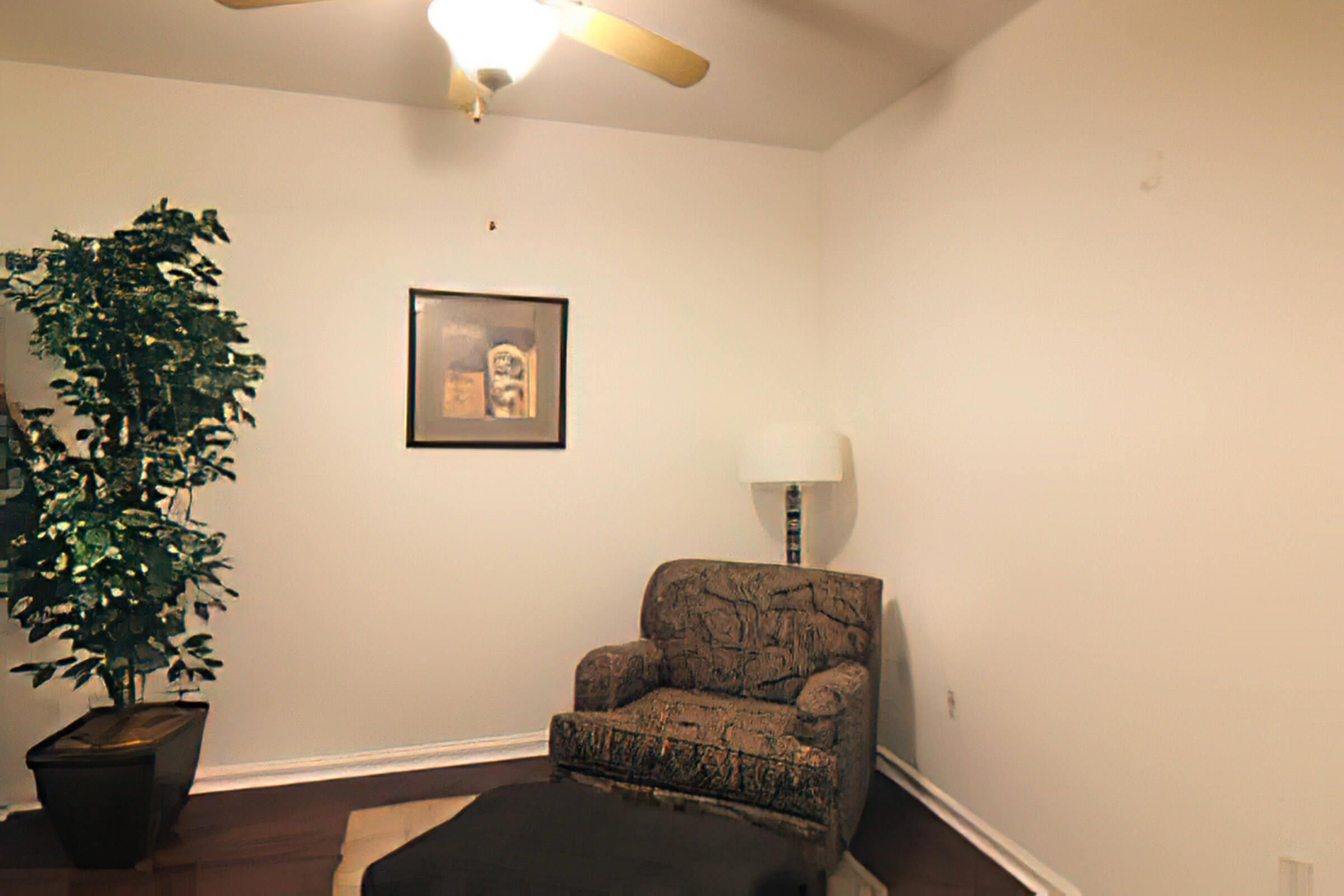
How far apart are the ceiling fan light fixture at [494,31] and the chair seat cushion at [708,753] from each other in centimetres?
198

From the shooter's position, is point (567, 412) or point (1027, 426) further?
point (567, 412)

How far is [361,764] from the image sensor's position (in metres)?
3.39

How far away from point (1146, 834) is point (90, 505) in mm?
3193

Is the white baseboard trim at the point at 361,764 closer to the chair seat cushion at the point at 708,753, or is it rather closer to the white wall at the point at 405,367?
the white wall at the point at 405,367

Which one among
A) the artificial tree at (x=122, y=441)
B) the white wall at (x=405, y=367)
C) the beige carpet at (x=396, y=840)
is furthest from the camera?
the white wall at (x=405, y=367)

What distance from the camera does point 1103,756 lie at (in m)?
2.35

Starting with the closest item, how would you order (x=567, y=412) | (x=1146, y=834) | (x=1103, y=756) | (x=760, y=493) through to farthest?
1. (x=1146, y=834)
2. (x=1103, y=756)
3. (x=567, y=412)
4. (x=760, y=493)

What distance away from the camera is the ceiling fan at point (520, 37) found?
1.75 meters

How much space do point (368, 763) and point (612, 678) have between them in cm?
120

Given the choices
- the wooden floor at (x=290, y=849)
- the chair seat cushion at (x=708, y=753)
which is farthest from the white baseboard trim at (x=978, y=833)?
the chair seat cushion at (x=708, y=753)

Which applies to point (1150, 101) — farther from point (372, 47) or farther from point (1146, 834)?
point (372, 47)

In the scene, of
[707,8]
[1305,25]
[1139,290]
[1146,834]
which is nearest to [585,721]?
[1146,834]

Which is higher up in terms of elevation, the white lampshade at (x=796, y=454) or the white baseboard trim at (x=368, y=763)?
the white lampshade at (x=796, y=454)

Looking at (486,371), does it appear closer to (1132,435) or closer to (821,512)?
(821,512)
